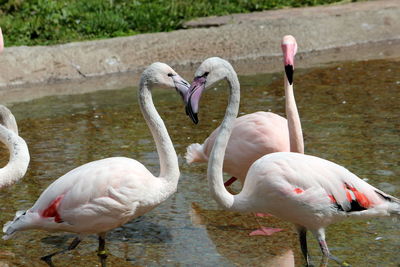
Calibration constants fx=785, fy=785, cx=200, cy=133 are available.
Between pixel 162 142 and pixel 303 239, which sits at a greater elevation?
pixel 162 142

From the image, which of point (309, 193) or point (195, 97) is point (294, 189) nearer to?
point (309, 193)

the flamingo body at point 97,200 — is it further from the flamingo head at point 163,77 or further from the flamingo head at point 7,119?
the flamingo head at point 7,119

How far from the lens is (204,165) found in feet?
Answer: 20.1

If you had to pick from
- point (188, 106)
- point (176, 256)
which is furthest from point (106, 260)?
point (188, 106)

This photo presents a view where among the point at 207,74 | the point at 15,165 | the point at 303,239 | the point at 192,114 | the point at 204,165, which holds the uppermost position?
the point at 207,74

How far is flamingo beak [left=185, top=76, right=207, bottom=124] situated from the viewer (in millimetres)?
4156

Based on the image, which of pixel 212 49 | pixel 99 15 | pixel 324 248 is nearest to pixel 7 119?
pixel 324 248

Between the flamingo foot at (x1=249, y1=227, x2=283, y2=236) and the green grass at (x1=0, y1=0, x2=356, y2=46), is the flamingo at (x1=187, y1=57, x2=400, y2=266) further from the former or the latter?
the green grass at (x1=0, y1=0, x2=356, y2=46)

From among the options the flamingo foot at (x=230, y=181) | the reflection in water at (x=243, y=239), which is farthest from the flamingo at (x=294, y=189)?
the flamingo foot at (x=230, y=181)

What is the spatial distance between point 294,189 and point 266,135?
103cm

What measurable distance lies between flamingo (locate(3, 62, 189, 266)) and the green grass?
18.2 feet

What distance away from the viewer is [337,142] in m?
6.24

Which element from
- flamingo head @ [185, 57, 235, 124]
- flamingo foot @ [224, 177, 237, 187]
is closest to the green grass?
flamingo foot @ [224, 177, 237, 187]

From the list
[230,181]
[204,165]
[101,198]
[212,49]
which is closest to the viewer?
[101,198]
